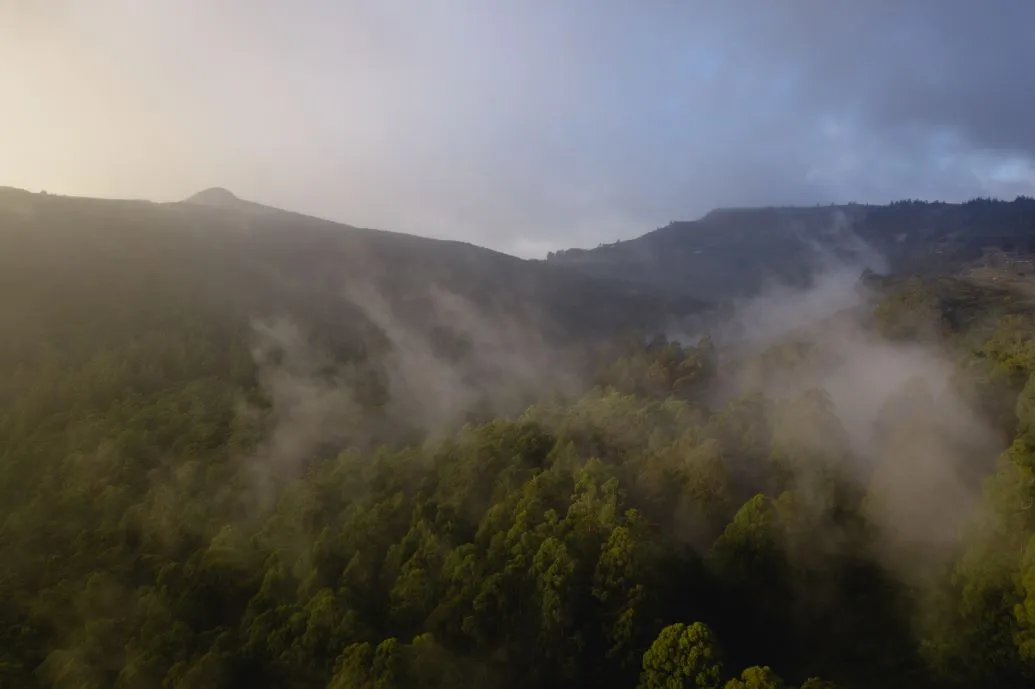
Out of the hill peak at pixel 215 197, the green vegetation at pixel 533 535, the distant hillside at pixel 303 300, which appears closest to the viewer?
the green vegetation at pixel 533 535

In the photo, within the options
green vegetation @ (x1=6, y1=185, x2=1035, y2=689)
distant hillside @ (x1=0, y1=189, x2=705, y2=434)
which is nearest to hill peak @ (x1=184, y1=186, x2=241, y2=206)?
distant hillside @ (x1=0, y1=189, x2=705, y2=434)

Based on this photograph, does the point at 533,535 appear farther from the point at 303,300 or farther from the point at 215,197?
the point at 215,197

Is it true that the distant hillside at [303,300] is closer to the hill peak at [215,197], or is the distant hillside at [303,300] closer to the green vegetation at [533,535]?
the green vegetation at [533,535]

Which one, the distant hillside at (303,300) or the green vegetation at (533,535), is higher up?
the distant hillside at (303,300)

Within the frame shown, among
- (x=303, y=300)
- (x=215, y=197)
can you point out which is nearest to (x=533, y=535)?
(x=303, y=300)

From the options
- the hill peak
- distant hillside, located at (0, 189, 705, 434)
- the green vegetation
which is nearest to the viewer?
the green vegetation

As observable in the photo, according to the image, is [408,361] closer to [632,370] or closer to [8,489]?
[632,370]

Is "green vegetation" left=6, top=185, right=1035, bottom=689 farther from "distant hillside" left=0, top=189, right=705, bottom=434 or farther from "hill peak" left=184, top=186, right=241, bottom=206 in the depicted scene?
"hill peak" left=184, top=186, right=241, bottom=206

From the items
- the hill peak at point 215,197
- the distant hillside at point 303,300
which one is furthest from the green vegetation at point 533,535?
the hill peak at point 215,197

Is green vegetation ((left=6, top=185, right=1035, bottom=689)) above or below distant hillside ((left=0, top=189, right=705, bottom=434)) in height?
below
